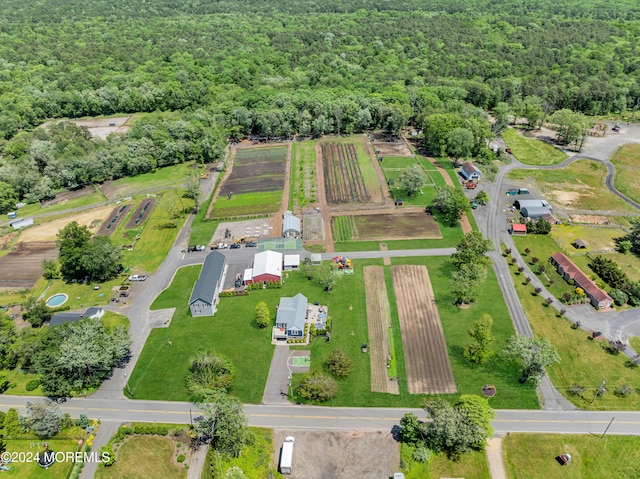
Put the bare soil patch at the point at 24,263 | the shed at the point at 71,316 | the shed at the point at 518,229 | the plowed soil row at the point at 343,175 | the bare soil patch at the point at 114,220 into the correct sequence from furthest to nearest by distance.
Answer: the plowed soil row at the point at 343,175 < the bare soil patch at the point at 114,220 < the shed at the point at 518,229 < the bare soil patch at the point at 24,263 < the shed at the point at 71,316

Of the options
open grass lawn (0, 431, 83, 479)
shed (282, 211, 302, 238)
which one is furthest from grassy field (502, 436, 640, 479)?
shed (282, 211, 302, 238)

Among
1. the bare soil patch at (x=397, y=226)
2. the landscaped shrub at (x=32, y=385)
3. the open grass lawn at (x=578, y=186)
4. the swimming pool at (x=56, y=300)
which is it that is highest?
the open grass lawn at (x=578, y=186)

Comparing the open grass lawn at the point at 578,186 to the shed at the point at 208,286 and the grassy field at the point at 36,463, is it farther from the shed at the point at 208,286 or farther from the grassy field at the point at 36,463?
the grassy field at the point at 36,463

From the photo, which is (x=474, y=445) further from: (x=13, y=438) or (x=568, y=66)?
(x=568, y=66)

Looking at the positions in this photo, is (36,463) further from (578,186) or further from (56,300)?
(578,186)

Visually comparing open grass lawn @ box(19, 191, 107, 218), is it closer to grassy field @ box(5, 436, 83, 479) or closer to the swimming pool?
the swimming pool

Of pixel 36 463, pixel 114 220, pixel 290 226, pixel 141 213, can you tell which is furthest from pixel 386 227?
pixel 36 463

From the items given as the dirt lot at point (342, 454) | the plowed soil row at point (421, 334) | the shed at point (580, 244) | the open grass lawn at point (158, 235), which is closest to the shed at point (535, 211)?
the shed at point (580, 244)
